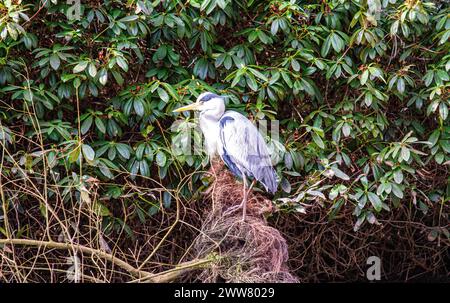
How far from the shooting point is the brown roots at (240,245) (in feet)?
11.8

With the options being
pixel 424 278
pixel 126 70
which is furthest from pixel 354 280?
pixel 126 70

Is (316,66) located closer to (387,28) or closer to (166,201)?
(387,28)

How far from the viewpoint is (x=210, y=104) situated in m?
3.87

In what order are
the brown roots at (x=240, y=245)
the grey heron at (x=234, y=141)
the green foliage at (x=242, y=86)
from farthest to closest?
the green foliage at (x=242, y=86)
the grey heron at (x=234, y=141)
the brown roots at (x=240, y=245)

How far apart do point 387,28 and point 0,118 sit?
2.24 metres

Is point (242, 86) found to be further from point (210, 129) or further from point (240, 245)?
point (240, 245)

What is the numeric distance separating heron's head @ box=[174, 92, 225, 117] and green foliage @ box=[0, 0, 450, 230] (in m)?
0.17

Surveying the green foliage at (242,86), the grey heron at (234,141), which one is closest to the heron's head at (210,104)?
the grey heron at (234,141)

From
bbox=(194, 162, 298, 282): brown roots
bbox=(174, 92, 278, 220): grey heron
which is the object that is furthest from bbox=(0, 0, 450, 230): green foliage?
bbox=(194, 162, 298, 282): brown roots

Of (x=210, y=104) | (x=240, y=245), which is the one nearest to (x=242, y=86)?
(x=210, y=104)

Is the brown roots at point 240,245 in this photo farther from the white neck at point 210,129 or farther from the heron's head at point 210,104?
the heron's head at point 210,104
